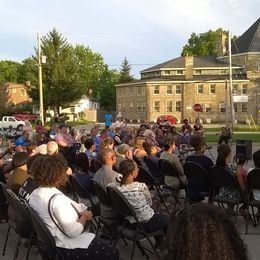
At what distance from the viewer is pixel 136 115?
76125 mm

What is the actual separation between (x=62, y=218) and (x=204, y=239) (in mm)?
2720

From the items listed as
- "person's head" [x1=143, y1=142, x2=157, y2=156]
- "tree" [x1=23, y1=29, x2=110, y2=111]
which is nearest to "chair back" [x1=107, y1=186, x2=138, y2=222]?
"person's head" [x1=143, y1=142, x2=157, y2=156]

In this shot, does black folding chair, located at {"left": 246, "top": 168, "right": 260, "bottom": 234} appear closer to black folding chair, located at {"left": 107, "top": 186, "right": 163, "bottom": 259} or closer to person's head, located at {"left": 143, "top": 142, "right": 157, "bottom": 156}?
black folding chair, located at {"left": 107, "top": 186, "right": 163, "bottom": 259}

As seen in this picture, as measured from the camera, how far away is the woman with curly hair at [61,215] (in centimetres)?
461

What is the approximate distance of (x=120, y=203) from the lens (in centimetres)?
571

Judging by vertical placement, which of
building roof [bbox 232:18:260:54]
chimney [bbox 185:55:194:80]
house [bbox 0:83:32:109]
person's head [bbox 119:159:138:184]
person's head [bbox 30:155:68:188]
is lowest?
person's head [bbox 119:159:138:184]

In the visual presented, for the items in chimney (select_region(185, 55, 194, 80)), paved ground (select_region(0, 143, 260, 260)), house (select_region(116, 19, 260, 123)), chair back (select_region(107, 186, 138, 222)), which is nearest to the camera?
chair back (select_region(107, 186, 138, 222))

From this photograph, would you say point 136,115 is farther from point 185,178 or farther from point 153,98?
point 185,178

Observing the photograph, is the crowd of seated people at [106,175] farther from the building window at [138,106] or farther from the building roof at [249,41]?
the building roof at [249,41]

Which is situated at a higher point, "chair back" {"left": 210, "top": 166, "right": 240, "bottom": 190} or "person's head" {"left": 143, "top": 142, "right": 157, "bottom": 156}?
"person's head" {"left": 143, "top": 142, "right": 157, "bottom": 156}

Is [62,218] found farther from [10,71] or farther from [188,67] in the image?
[10,71]

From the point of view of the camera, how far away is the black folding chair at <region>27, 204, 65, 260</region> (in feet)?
15.3

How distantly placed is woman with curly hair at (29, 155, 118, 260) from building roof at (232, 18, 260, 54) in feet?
247

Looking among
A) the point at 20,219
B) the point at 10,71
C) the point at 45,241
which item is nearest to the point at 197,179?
the point at 20,219
